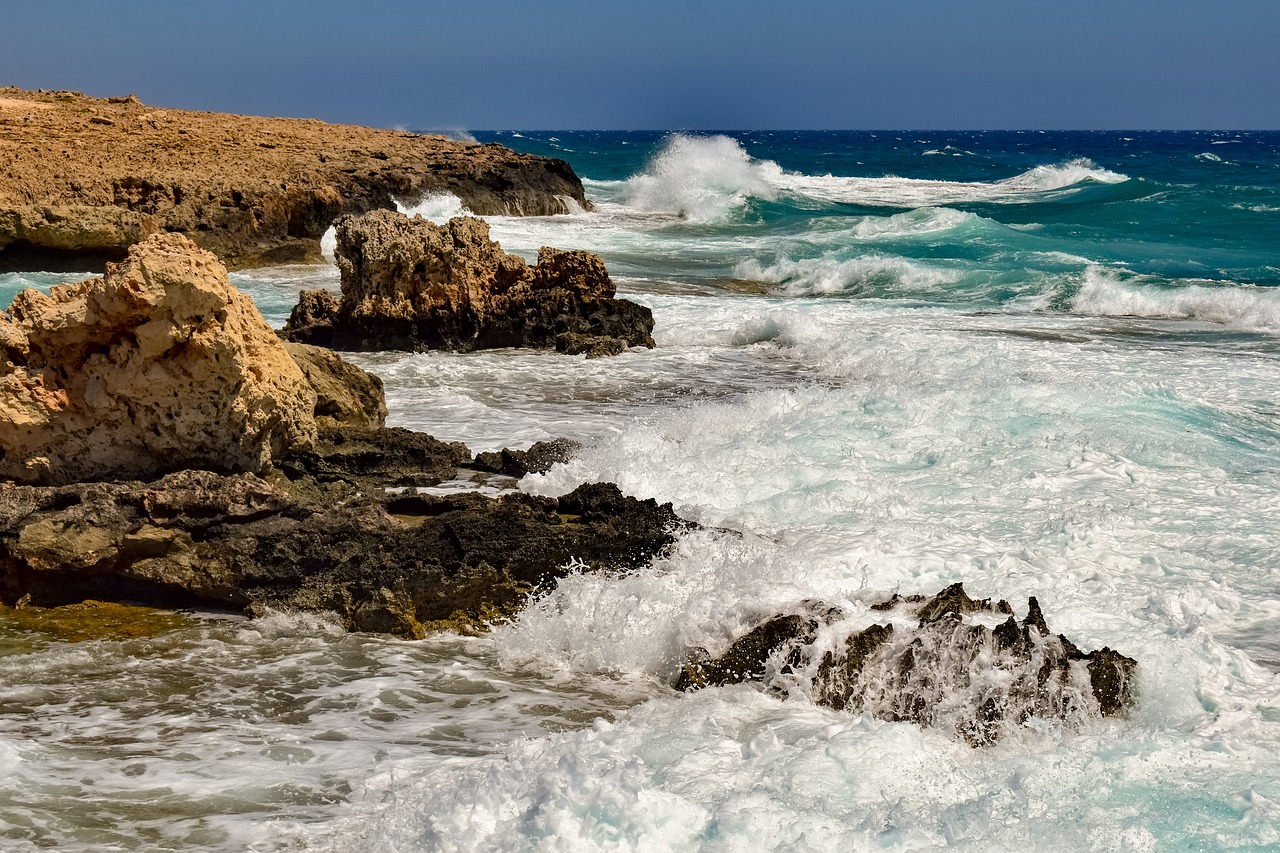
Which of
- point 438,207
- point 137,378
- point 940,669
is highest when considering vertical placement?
point 438,207

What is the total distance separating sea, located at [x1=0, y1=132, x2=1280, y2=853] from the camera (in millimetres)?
3574

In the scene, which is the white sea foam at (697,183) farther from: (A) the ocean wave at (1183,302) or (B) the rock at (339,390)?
(B) the rock at (339,390)

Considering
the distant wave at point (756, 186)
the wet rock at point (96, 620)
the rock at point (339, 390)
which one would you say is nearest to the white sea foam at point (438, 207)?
the distant wave at point (756, 186)

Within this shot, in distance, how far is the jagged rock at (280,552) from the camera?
530cm

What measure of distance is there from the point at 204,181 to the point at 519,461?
13895mm

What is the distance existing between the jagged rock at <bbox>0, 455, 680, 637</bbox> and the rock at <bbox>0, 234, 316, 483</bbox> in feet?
1.29

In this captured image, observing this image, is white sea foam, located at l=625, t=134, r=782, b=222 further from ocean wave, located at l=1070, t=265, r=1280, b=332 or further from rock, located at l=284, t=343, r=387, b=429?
rock, located at l=284, t=343, r=387, b=429

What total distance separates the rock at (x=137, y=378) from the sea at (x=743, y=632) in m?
1.09

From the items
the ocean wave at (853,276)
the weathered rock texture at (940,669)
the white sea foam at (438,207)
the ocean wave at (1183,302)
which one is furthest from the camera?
the white sea foam at (438,207)

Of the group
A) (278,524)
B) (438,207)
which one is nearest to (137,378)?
(278,524)

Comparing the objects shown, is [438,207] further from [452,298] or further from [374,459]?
[374,459]

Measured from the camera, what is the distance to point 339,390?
7.27 metres

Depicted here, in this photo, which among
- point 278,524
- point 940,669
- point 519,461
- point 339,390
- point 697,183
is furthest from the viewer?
point 697,183

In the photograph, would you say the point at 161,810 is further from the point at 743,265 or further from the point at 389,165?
the point at 389,165
